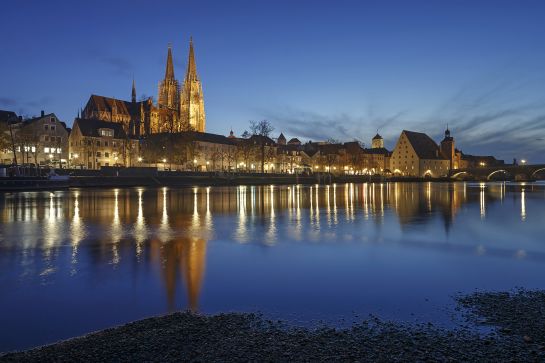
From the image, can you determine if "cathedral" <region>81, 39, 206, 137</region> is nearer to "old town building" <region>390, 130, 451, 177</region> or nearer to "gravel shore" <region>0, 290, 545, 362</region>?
"old town building" <region>390, 130, 451, 177</region>

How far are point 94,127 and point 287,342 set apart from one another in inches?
4758

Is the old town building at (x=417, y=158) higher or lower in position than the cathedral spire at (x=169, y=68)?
lower

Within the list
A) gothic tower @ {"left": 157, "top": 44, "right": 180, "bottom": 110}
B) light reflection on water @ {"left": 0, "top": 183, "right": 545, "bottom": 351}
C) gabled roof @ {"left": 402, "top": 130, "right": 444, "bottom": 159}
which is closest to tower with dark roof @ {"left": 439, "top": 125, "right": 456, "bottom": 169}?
gabled roof @ {"left": 402, "top": 130, "right": 444, "bottom": 159}

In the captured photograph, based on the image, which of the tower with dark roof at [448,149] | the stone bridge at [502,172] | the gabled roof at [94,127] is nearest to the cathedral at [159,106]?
the gabled roof at [94,127]

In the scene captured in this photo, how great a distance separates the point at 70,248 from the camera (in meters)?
16.1

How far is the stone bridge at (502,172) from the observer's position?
145m

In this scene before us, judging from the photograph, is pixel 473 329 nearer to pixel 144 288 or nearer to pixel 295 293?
pixel 295 293

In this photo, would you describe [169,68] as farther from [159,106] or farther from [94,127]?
[94,127]

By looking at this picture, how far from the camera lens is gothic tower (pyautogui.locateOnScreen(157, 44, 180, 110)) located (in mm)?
157750

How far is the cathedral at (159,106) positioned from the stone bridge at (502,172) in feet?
339

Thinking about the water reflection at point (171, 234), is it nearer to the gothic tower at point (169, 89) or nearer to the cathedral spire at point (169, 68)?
the gothic tower at point (169, 89)

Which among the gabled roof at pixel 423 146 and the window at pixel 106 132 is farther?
the gabled roof at pixel 423 146

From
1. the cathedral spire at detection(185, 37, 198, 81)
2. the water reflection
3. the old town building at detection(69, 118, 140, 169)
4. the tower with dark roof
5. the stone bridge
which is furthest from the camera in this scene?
the tower with dark roof

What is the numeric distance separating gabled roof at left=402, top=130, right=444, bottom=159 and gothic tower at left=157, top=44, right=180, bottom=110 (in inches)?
3742
